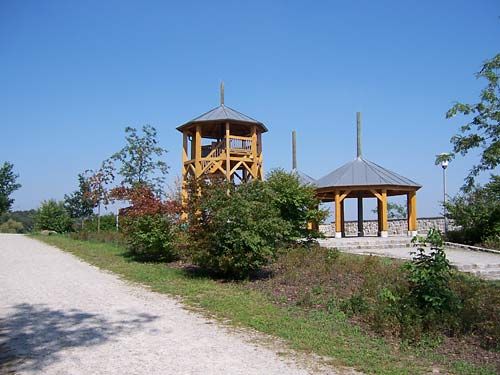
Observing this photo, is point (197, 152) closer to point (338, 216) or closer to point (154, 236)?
point (338, 216)

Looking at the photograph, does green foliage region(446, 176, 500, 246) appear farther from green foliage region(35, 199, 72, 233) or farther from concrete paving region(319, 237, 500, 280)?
green foliage region(35, 199, 72, 233)

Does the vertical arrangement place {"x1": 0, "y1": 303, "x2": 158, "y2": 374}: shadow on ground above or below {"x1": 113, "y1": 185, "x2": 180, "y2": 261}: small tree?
below

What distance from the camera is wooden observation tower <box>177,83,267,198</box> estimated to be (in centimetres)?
2311

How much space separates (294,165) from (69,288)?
69.3ft

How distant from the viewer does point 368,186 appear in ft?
75.3

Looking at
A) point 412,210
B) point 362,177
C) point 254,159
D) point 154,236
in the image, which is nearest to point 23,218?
point 254,159

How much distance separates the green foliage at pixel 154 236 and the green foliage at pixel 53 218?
20.3 metres

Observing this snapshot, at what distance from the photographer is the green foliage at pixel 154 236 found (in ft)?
46.7

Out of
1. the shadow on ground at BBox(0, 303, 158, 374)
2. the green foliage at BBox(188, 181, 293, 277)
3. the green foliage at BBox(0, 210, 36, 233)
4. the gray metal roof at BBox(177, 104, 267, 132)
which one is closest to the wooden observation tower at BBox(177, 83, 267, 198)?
the gray metal roof at BBox(177, 104, 267, 132)

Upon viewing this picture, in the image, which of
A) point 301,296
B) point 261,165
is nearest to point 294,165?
point 261,165

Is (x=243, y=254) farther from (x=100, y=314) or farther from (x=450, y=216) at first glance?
(x=450, y=216)

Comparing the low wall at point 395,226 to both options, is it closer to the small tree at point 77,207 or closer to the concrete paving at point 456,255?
the concrete paving at point 456,255

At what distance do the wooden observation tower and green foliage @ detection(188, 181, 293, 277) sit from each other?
10.7 meters

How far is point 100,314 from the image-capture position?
295 inches
